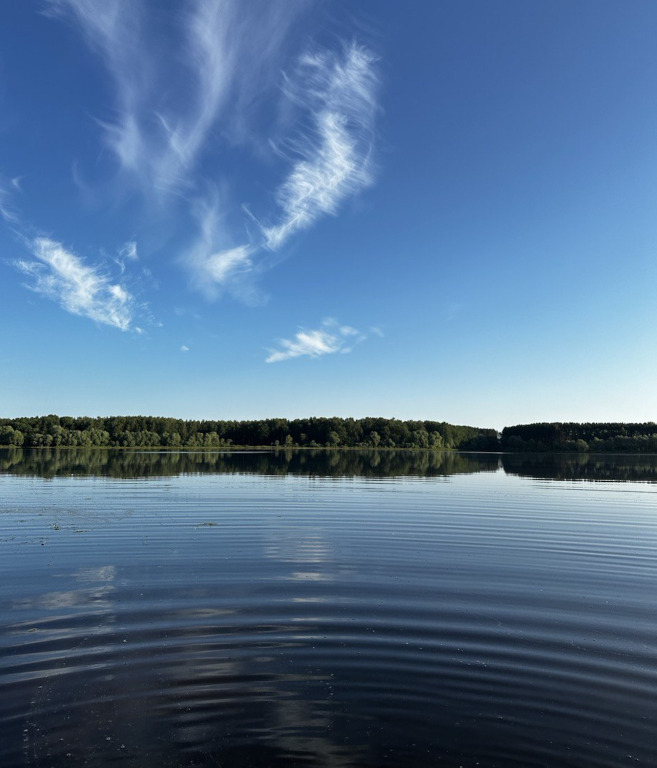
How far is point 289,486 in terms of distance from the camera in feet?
167

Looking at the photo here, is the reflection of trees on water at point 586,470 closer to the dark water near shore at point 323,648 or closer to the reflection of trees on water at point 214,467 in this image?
the reflection of trees on water at point 214,467

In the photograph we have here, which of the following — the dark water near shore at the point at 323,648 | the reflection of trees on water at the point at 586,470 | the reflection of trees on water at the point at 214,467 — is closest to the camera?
the dark water near shore at the point at 323,648

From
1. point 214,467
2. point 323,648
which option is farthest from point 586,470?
point 323,648

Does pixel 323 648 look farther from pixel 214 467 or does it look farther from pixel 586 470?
pixel 586 470

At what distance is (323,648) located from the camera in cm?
1154

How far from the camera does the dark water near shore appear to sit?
8.07 metres

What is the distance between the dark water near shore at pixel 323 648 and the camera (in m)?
8.07

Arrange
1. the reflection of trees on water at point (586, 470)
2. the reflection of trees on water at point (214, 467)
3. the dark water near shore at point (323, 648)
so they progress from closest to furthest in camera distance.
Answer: the dark water near shore at point (323, 648) < the reflection of trees on water at point (214, 467) < the reflection of trees on water at point (586, 470)

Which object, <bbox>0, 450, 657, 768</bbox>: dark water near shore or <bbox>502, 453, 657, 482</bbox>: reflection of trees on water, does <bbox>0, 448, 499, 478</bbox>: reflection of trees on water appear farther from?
<bbox>0, 450, 657, 768</bbox>: dark water near shore

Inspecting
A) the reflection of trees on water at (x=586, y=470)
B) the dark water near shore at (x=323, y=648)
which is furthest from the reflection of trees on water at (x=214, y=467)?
the dark water near shore at (x=323, y=648)

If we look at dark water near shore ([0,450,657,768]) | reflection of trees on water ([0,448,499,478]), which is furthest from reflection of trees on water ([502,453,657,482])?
dark water near shore ([0,450,657,768])

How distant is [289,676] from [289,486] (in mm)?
40972

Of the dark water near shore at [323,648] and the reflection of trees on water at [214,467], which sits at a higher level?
the reflection of trees on water at [214,467]

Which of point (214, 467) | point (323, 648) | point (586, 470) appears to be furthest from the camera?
point (586, 470)
